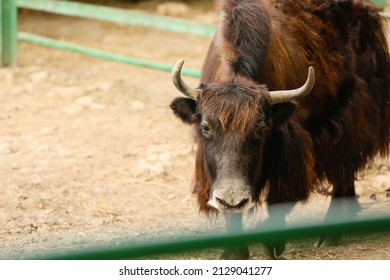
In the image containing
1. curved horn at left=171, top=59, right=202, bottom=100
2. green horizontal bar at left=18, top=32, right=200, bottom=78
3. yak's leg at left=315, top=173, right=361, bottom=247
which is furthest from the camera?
green horizontal bar at left=18, top=32, right=200, bottom=78

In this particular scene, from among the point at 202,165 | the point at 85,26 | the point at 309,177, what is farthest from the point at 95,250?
the point at 85,26

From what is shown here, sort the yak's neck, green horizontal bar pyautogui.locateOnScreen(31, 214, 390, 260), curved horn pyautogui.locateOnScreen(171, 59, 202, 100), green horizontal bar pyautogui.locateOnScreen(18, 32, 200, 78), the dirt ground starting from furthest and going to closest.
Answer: green horizontal bar pyautogui.locateOnScreen(18, 32, 200, 78) → the dirt ground → the yak's neck → curved horn pyautogui.locateOnScreen(171, 59, 202, 100) → green horizontal bar pyautogui.locateOnScreen(31, 214, 390, 260)

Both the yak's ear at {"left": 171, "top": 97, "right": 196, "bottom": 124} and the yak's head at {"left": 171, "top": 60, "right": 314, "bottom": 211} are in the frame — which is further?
the yak's ear at {"left": 171, "top": 97, "right": 196, "bottom": 124}

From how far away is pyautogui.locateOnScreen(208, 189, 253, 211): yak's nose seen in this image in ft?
14.6

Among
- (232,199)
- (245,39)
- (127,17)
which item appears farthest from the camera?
(127,17)

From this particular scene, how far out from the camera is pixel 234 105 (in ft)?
15.2

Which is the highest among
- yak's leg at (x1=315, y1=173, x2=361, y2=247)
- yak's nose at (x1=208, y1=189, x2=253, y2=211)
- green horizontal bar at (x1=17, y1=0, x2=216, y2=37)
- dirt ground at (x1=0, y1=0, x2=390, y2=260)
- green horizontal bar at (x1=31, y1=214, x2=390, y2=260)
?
green horizontal bar at (x1=31, y1=214, x2=390, y2=260)

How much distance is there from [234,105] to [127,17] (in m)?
5.03

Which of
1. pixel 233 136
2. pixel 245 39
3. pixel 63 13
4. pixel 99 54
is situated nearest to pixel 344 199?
pixel 245 39

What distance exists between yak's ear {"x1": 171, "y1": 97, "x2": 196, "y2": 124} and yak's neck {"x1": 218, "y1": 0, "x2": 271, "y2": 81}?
28cm

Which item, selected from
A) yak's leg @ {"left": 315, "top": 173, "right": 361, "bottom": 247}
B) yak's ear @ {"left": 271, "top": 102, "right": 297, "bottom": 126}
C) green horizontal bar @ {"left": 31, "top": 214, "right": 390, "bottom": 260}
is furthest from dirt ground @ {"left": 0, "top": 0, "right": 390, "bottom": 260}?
green horizontal bar @ {"left": 31, "top": 214, "right": 390, "bottom": 260}

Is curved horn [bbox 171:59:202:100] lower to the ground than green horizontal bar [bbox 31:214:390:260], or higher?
lower

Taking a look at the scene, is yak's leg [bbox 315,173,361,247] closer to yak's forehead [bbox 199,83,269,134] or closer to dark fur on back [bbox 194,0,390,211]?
dark fur on back [bbox 194,0,390,211]

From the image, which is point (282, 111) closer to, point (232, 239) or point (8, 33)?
point (232, 239)
